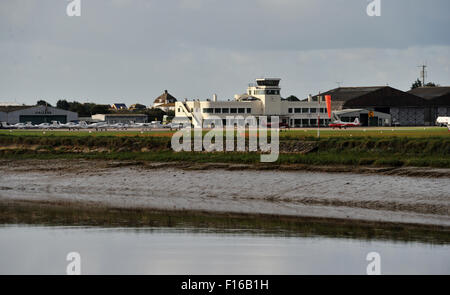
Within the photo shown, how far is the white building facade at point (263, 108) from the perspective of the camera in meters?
162

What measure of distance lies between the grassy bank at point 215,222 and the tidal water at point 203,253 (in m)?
1.21

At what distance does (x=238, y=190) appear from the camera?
144 feet

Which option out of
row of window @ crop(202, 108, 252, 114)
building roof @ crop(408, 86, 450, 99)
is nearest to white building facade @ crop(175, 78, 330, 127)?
row of window @ crop(202, 108, 252, 114)

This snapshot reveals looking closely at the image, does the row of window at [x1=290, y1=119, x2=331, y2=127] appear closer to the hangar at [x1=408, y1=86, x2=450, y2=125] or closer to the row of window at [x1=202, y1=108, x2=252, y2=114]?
the row of window at [x1=202, y1=108, x2=252, y2=114]

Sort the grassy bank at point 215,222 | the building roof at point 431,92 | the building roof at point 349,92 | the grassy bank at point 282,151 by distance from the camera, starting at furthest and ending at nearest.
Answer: the building roof at point 349,92 < the building roof at point 431,92 < the grassy bank at point 282,151 < the grassy bank at point 215,222

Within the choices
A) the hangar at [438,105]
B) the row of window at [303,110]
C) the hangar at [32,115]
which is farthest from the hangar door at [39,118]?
the hangar at [438,105]

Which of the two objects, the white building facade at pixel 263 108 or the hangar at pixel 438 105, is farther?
the hangar at pixel 438 105

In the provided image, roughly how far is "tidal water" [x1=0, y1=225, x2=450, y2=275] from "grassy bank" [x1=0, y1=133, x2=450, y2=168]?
22379 millimetres

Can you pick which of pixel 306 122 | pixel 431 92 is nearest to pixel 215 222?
pixel 306 122

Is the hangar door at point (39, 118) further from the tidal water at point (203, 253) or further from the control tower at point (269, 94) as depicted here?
the tidal water at point (203, 253)

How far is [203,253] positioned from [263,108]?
139 m

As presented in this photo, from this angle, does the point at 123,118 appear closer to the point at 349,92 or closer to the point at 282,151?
the point at 349,92
